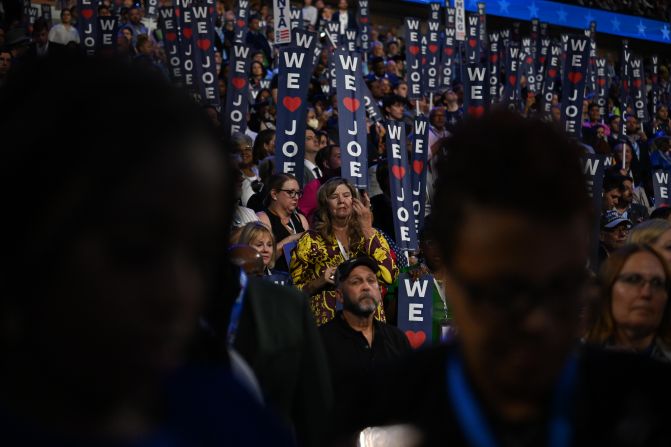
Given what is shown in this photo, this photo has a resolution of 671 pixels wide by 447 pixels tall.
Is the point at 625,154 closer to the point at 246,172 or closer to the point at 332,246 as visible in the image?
the point at 246,172

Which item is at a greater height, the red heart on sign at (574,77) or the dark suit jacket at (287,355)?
the red heart on sign at (574,77)

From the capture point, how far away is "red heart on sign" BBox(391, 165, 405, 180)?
7277mm

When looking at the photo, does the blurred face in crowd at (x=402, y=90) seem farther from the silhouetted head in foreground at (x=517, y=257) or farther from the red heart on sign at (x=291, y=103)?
the silhouetted head in foreground at (x=517, y=257)

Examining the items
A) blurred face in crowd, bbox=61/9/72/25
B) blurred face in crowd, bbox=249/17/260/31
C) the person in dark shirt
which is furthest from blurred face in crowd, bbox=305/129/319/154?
blurred face in crowd, bbox=249/17/260/31

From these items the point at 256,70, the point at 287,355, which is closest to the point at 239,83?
the point at 256,70

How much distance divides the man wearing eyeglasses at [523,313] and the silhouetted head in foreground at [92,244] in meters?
0.38

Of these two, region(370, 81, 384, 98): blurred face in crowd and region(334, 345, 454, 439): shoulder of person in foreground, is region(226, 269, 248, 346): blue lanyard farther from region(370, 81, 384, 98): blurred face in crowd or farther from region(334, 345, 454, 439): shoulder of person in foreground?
region(370, 81, 384, 98): blurred face in crowd

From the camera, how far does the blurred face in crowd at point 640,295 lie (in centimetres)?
298

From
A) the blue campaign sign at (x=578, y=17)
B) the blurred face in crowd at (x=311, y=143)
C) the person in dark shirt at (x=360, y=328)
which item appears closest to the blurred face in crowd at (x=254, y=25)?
the blurred face in crowd at (x=311, y=143)

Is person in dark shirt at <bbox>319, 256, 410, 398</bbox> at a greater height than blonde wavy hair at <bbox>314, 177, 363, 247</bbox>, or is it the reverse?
blonde wavy hair at <bbox>314, 177, 363, 247</bbox>

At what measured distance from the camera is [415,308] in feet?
18.4

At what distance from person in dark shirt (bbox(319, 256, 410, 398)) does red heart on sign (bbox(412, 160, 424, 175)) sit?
2.61 meters

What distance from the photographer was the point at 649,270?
305cm

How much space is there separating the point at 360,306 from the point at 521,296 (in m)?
3.70
